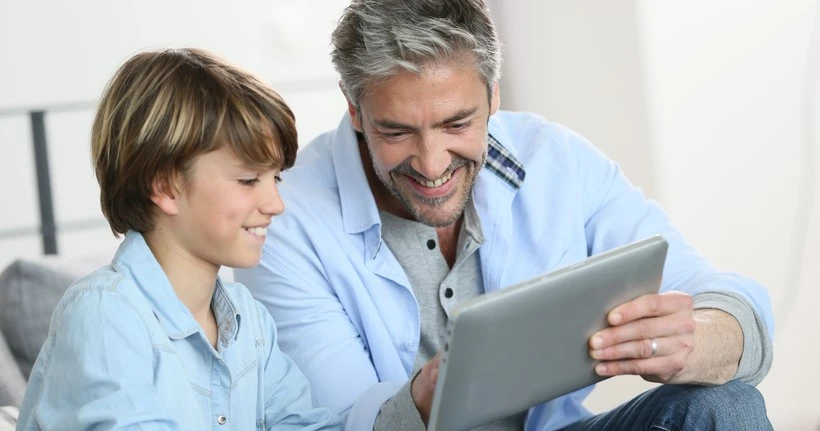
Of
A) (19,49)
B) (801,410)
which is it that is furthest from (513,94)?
(19,49)

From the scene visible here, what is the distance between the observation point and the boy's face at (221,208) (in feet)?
4.92

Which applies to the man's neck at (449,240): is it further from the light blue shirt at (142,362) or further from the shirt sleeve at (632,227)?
the light blue shirt at (142,362)

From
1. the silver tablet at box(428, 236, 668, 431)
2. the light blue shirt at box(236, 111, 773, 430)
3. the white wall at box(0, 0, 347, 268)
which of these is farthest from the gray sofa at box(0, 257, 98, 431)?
the white wall at box(0, 0, 347, 268)

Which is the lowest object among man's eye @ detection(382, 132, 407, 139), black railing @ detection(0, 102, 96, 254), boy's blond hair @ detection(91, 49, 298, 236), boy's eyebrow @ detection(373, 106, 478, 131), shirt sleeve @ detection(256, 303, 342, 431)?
black railing @ detection(0, 102, 96, 254)

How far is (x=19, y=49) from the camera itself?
12.6 meters

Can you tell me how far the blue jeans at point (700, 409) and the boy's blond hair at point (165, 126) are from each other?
0.68m

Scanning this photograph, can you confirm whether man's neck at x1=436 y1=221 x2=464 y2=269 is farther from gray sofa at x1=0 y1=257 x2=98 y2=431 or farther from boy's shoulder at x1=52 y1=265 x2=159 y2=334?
gray sofa at x1=0 y1=257 x2=98 y2=431

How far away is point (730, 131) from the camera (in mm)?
3172

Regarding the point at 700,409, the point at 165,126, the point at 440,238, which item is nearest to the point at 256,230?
the point at 165,126

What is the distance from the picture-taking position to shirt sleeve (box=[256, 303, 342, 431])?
168 cm

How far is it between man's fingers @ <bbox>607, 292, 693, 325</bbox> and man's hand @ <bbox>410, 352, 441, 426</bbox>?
0.25m

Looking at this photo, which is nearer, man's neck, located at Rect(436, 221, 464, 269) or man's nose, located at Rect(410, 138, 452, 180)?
man's nose, located at Rect(410, 138, 452, 180)

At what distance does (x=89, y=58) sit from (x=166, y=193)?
11.4 metres

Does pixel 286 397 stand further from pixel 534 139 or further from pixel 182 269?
pixel 534 139
